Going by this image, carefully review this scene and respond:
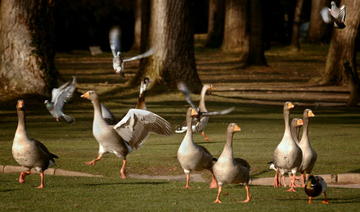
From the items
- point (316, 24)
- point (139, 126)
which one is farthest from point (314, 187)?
point (316, 24)

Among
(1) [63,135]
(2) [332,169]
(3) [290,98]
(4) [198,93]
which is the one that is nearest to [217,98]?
(4) [198,93]

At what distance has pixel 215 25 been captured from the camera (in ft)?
233

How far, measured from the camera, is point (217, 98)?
2908 cm

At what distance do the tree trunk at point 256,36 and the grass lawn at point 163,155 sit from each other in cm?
1241

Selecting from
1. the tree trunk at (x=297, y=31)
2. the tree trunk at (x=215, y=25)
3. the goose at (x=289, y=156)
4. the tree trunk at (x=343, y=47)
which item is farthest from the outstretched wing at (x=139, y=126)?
the tree trunk at (x=215, y=25)

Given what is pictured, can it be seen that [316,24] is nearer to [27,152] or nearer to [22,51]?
[22,51]

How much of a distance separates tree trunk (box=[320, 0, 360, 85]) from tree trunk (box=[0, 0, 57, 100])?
10798mm

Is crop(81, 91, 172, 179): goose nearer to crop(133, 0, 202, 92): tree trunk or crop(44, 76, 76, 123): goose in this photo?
crop(44, 76, 76, 123): goose

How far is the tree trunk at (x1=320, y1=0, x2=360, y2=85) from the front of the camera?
3238 cm

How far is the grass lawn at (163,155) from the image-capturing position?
1181 centimetres

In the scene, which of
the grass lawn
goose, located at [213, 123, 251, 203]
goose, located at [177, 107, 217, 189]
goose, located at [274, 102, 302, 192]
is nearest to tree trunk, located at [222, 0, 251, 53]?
the grass lawn

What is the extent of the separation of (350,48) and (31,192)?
22181mm

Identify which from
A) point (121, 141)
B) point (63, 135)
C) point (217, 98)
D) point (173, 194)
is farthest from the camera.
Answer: point (217, 98)

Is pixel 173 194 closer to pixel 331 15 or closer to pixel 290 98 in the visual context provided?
pixel 331 15
